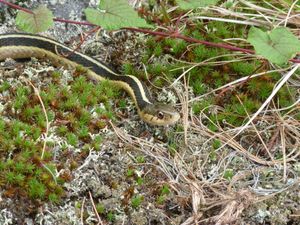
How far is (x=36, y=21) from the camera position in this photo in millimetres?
3379

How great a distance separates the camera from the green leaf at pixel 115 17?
10.8ft

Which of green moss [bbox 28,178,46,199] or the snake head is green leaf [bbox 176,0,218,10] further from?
green moss [bbox 28,178,46,199]

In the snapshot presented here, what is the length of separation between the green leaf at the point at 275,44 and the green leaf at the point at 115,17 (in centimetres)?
65

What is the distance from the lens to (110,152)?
3.36 metres

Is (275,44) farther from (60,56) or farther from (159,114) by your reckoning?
(60,56)

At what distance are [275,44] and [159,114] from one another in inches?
33.1

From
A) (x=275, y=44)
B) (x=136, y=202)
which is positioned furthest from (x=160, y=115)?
(x=275, y=44)

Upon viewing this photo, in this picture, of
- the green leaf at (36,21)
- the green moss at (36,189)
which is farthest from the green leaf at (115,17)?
the green moss at (36,189)

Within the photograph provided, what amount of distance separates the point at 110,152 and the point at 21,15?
1.02 meters

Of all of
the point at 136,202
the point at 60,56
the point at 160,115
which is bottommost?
the point at 136,202

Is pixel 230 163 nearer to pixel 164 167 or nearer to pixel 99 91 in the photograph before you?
pixel 164 167

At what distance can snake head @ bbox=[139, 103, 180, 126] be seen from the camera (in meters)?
3.53

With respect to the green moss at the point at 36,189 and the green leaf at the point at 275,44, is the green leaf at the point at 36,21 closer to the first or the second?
the green moss at the point at 36,189

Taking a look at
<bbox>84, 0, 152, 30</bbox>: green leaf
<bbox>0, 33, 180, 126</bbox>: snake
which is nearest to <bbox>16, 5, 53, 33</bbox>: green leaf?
<bbox>84, 0, 152, 30</bbox>: green leaf
